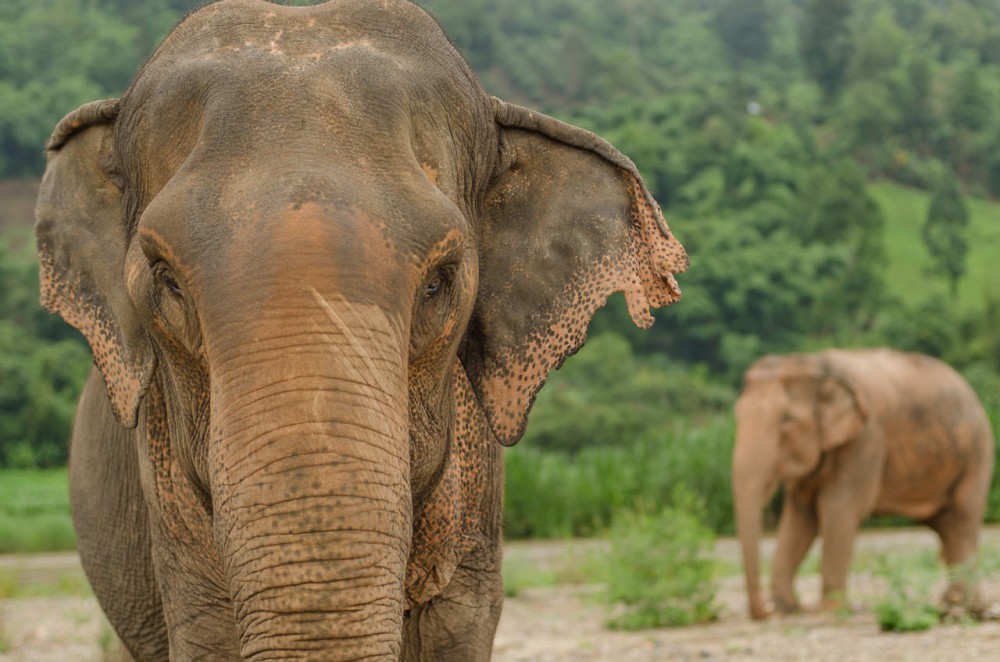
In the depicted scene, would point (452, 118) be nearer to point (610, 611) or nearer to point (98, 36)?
point (610, 611)

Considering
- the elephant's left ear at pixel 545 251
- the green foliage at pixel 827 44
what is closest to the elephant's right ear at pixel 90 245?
the elephant's left ear at pixel 545 251

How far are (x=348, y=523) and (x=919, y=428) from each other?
11459 mm

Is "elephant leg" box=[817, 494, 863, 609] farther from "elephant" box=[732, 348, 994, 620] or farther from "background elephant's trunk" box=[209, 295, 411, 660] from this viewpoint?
"background elephant's trunk" box=[209, 295, 411, 660]

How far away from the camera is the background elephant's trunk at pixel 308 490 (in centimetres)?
318

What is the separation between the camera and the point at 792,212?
77688 mm

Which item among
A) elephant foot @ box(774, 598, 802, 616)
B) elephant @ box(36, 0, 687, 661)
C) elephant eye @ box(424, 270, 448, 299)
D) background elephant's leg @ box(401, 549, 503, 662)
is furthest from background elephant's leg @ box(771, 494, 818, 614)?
elephant eye @ box(424, 270, 448, 299)

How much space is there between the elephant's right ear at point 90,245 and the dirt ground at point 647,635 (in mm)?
4732

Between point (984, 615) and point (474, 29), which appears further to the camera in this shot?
point (474, 29)

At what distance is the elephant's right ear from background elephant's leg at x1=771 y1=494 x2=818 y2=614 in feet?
30.9

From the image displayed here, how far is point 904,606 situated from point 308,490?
786cm

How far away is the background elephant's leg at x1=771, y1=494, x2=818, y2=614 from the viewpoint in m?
13.1

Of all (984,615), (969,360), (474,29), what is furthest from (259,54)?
(474,29)

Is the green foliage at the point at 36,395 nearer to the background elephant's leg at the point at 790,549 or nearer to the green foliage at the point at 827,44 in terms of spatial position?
the background elephant's leg at the point at 790,549

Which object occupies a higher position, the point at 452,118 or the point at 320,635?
the point at 452,118
